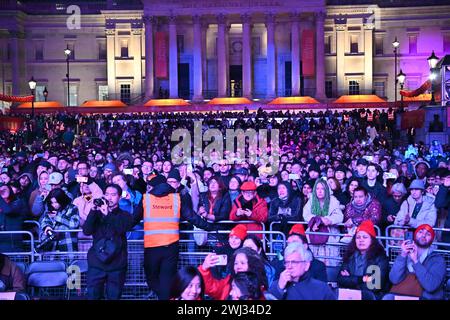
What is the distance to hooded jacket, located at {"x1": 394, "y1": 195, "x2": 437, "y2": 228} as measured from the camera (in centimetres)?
1224

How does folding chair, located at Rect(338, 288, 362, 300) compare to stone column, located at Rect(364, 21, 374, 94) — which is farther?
stone column, located at Rect(364, 21, 374, 94)

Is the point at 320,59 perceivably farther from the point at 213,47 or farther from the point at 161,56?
the point at 161,56

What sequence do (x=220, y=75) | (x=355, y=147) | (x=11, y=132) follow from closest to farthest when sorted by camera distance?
(x=355, y=147) < (x=11, y=132) < (x=220, y=75)

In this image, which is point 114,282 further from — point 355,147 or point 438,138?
point 438,138

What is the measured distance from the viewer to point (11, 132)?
137 feet

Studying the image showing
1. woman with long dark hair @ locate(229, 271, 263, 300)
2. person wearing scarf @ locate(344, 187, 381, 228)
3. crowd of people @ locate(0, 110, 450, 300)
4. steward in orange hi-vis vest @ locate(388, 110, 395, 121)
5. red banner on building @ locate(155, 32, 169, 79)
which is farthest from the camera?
red banner on building @ locate(155, 32, 169, 79)

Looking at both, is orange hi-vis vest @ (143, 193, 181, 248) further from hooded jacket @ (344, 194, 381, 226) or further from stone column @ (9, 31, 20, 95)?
stone column @ (9, 31, 20, 95)

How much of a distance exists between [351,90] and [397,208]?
194 ft

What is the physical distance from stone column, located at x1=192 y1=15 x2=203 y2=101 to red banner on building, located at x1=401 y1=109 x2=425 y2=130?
29.6 m

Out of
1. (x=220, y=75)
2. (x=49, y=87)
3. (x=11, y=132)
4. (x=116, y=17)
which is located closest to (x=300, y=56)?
(x=220, y=75)

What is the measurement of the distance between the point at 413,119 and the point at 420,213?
23957mm

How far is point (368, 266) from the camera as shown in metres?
9.51

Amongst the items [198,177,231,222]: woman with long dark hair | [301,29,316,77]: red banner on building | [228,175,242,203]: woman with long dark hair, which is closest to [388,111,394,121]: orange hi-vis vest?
[301,29,316,77]: red banner on building

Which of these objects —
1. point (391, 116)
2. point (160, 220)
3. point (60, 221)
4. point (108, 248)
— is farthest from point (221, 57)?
point (108, 248)
